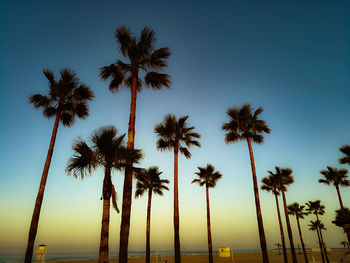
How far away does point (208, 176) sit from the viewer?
31.3 metres

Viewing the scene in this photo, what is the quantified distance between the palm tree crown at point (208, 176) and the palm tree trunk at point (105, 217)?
21.9 m

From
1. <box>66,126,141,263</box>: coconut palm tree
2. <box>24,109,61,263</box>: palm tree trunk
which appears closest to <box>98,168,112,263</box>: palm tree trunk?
<box>66,126,141,263</box>: coconut palm tree

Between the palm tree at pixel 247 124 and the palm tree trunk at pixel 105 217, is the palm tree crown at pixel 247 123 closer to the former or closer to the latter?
the palm tree at pixel 247 124

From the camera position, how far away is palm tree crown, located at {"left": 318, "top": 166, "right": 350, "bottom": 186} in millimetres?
32812

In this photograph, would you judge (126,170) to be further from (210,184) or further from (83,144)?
(210,184)

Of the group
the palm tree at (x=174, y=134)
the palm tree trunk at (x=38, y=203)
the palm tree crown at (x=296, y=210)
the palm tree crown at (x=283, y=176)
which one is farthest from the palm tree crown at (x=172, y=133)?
the palm tree crown at (x=296, y=210)

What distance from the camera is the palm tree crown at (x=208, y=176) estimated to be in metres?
31.2

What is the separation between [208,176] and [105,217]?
22583 millimetres

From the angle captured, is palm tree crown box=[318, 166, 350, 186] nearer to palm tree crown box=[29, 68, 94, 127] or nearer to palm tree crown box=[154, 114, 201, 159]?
palm tree crown box=[154, 114, 201, 159]

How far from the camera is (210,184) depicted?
31.1m

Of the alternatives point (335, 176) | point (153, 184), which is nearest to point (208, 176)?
point (153, 184)

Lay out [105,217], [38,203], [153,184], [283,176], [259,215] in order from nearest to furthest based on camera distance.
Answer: [105,217]
[38,203]
[259,215]
[153,184]
[283,176]

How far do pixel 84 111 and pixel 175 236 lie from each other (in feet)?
43.6

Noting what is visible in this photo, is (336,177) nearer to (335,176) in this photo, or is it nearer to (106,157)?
(335,176)
